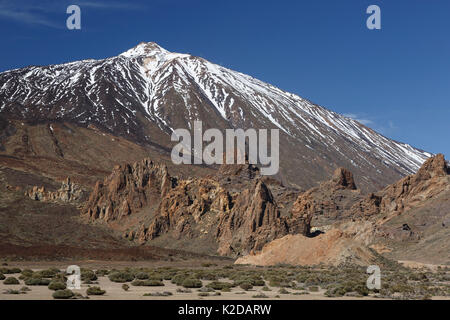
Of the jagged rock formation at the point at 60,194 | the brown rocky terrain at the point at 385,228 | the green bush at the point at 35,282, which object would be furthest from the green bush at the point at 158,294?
the jagged rock formation at the point at 60,194

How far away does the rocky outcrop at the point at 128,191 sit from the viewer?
108500 mm

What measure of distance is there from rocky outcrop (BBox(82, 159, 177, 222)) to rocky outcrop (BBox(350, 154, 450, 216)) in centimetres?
3643

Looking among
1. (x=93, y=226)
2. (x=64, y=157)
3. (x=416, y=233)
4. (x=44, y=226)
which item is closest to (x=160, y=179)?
(x=93, y=226)

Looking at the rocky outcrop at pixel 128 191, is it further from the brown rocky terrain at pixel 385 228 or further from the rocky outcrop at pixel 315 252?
the rocky outcrop at pixel 315 252

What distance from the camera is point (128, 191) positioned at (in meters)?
111

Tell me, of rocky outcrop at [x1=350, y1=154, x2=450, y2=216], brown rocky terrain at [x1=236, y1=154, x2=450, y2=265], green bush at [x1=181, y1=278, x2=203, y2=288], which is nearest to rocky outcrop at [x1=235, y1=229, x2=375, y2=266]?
brown rocky terrain at [x1=236, y1=154, x2=450, y2=265]

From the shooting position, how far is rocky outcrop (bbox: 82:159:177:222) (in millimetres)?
108500

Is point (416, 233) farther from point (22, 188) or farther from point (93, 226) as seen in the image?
point (22, 188)

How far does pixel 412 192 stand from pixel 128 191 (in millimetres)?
49505

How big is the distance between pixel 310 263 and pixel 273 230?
15.6 metres

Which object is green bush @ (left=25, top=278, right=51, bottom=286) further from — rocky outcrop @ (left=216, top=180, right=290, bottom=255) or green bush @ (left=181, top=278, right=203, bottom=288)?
rocky outcrop @ (left=216, top=180, right=290, bottom=255)

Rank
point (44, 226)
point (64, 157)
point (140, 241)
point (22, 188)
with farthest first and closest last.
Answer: point (64, 157), point (22, 188), point (44, 226), point (140, 241)

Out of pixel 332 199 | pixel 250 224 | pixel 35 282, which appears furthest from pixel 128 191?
pixel 35 282
